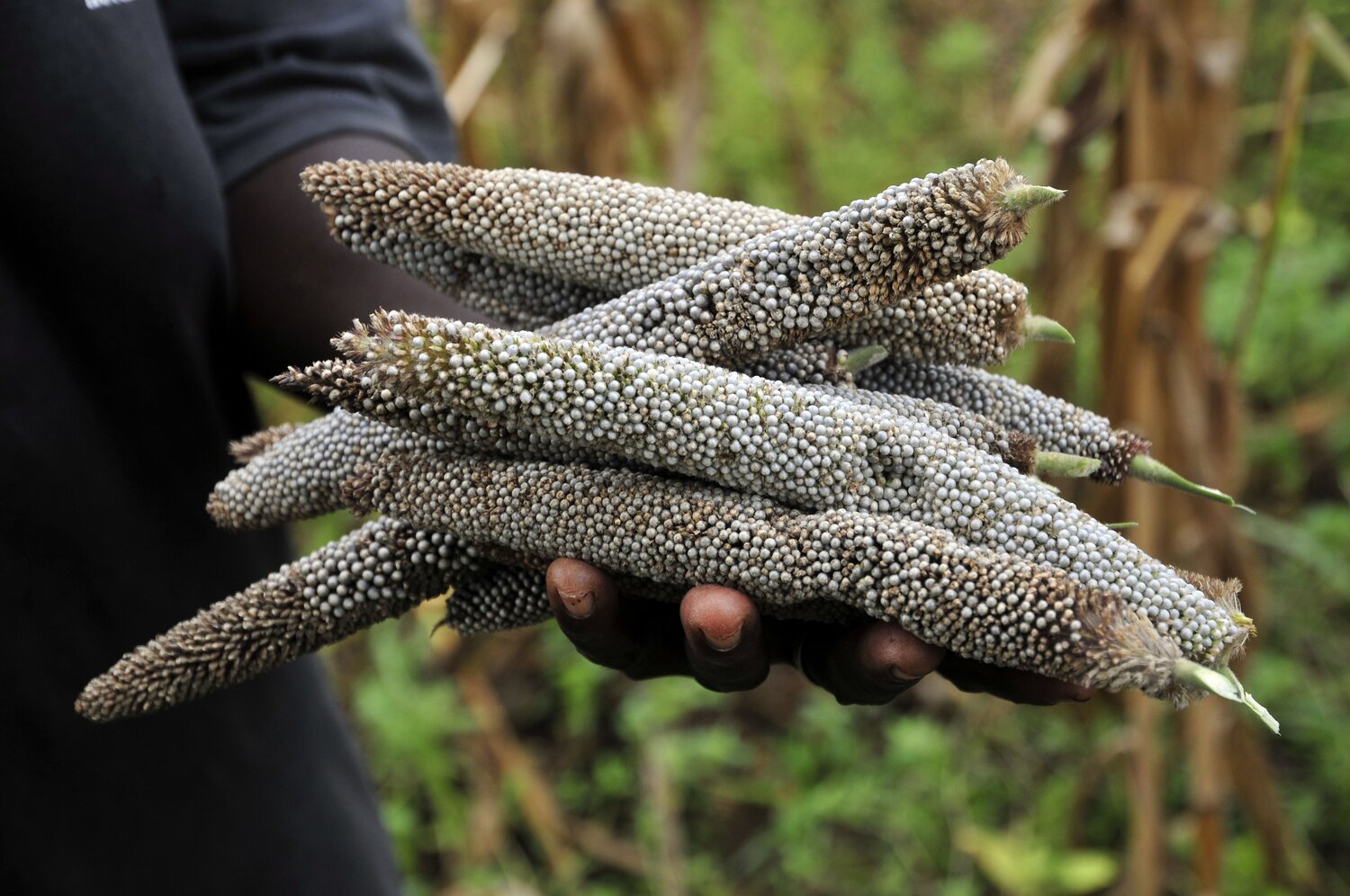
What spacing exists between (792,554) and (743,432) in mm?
91

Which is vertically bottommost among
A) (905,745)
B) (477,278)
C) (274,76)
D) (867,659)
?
(905,745)

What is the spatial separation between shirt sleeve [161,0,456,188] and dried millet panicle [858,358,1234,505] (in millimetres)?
611

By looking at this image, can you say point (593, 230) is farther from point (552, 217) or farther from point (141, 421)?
point (141, 421)

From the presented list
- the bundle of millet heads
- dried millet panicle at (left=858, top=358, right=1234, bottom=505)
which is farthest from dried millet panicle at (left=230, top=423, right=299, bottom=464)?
dried millet panicle at (left=858, top=358, right=1234, bottom=505)

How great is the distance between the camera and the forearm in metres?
1.05

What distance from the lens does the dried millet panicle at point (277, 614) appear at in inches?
32.4

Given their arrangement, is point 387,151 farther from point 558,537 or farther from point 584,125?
point 584,125

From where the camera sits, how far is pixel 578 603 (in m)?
0.77

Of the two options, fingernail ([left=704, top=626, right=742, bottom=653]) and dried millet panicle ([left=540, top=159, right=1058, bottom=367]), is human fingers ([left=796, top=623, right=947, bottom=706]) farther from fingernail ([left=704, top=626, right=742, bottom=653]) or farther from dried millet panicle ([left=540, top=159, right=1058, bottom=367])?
dried millet panicle ([left=540, top=159, right=1058, bottom=367])

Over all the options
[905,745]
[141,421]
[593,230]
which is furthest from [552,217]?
[905,745]

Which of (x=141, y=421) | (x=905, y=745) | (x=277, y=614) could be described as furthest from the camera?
(x=905, y=745)

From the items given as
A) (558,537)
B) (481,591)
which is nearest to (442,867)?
(481,591)

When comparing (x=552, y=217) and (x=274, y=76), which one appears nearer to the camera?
(x=552, y=217)

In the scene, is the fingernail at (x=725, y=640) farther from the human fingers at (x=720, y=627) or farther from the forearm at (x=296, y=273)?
the forearm at (x=296, y=273)
